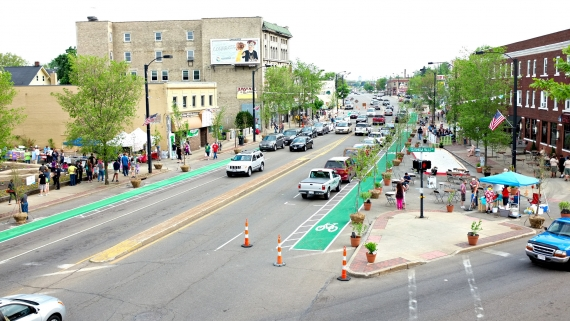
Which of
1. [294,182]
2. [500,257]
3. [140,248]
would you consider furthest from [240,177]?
[500,257]

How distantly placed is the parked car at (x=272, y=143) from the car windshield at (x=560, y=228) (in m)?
38.8

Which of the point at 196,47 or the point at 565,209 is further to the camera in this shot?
the point at 196,47

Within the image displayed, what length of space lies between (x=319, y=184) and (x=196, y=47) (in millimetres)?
58948

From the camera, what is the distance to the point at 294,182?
3606 cm

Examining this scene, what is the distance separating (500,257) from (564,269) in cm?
219

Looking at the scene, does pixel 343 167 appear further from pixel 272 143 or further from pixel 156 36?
pixel 156 36

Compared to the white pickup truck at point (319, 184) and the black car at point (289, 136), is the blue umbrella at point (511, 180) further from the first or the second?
the black car at point (289, 136)

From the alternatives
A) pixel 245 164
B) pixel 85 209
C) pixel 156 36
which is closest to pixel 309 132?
pixel 245 164

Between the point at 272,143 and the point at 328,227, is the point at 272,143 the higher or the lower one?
the higher one

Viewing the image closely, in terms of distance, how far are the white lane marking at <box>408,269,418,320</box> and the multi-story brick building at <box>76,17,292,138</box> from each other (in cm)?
6302

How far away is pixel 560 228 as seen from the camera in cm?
1800

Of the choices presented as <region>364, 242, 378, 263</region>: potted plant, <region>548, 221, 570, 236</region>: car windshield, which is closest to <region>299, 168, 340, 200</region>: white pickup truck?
<region>364, 242, 378, 263</region>: potted plant

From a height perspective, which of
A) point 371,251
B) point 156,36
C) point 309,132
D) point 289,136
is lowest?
point 371,251

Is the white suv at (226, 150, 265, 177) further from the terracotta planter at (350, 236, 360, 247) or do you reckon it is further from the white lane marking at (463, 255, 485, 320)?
the white lane marking at (463, 255, 485, 320)
